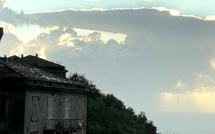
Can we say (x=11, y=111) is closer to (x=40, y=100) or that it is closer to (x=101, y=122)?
(x=40, y=100)

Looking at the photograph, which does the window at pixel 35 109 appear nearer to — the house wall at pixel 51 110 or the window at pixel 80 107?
the house wall at pixel 51 110

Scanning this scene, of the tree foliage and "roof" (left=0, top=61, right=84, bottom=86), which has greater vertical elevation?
"roof" (left=0, top=61, right=84, bottom=86)

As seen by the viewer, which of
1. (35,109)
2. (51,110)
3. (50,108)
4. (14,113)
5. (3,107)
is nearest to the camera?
(14,113)

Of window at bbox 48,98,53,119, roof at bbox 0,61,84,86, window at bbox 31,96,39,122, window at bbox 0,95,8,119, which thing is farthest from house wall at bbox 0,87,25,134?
window at bbox 48,98,53,119

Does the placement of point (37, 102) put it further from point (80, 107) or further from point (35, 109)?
point (80, 107)

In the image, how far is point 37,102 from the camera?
39.9m

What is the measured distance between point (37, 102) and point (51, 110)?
105 inches

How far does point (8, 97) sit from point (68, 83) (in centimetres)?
772

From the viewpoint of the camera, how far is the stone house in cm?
3831

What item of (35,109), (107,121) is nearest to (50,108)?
(35,109)

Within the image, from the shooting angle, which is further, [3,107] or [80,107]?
[80,107]

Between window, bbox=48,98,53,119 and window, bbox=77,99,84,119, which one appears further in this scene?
window, bbox=77,99,84,119

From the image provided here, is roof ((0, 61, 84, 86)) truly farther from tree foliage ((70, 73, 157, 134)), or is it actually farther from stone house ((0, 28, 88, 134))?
tree foliage ((70, 73, 157, 134))

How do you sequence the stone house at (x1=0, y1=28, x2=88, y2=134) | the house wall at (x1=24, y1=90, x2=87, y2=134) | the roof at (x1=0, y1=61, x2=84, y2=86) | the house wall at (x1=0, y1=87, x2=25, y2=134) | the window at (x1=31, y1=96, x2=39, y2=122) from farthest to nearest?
the window at (x1=31, y1=96, x2=39, y2=122)
the roof at (x1=0, y1=61, x2=84, y2=86)
the house wall at (x1=24, y1=90, x2=87, y2=134)
the stone house at (x1=0, y1=28, x2=88, y2=134)
the house wall at (x1=0, y1=87, x2=25, y2=134)
